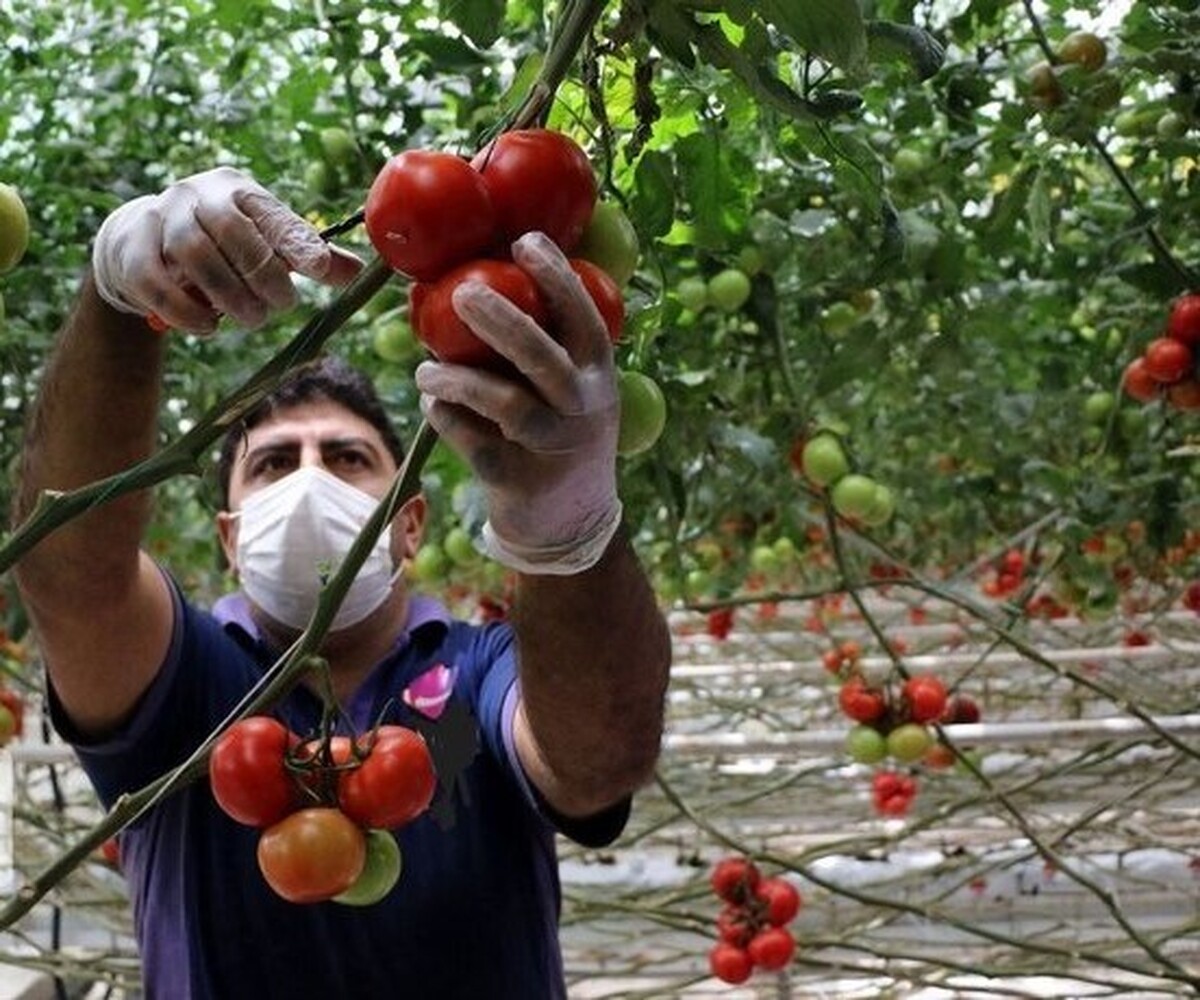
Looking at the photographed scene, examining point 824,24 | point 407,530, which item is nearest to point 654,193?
point 824,24

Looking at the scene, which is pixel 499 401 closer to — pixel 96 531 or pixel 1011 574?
pixel 96 531

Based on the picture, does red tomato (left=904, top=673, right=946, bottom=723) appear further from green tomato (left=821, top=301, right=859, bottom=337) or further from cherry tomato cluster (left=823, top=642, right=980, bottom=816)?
green tomato (left=821, top=301, right=859, bottom=337)

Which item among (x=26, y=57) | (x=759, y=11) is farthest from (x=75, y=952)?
(x=759, y=11)

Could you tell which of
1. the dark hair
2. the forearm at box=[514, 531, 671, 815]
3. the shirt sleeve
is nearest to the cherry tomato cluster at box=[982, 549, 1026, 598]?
the dark hair

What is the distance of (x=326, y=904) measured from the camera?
Answer: 1.45 metres

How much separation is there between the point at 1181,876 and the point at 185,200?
147 inches

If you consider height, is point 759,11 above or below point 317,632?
above

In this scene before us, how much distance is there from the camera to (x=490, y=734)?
1486mm

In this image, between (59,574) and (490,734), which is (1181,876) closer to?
(490,734)

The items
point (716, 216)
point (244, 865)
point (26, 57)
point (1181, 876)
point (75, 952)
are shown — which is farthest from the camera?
point (1181, 876)

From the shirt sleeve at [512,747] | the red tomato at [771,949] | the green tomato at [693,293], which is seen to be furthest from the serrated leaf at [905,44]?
the red tomato at [771,949]

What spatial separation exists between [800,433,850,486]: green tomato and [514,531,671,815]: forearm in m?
1.04

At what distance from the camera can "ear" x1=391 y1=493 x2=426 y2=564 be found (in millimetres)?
1663

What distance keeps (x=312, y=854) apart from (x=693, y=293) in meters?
1.22
